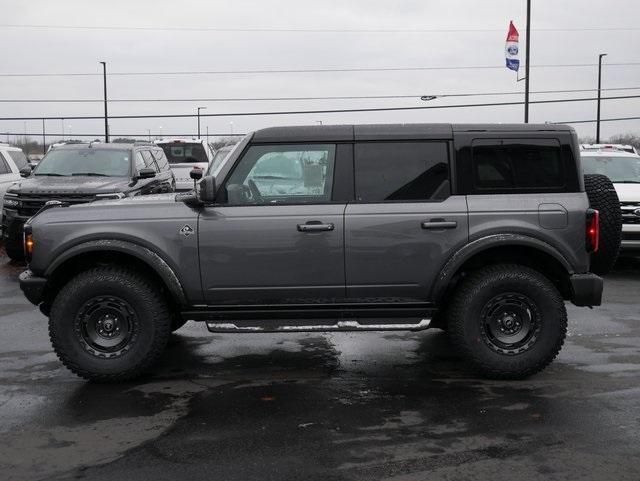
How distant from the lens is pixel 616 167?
12633 mm

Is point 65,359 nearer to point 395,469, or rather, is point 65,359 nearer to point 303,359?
point 303,359

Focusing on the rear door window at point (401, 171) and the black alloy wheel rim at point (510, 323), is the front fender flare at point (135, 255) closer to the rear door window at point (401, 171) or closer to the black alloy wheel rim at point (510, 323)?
the rear door window at point (401, 171)

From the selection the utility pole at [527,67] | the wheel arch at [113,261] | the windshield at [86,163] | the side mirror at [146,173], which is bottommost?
the wheel arch at [113,261]

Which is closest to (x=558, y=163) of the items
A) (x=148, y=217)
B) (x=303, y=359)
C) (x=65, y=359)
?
(x=303, y=359)

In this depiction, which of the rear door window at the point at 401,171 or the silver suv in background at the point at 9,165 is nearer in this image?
the rear door window at the point at 401,171

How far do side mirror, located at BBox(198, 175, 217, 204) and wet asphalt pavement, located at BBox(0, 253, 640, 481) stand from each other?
144cm

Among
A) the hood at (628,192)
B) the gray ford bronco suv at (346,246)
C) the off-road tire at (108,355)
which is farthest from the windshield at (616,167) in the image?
the off-road tire at (108,355)

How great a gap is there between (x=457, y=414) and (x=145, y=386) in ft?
7.84

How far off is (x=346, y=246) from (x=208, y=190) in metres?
1.14

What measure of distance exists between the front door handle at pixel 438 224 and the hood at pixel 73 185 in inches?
298

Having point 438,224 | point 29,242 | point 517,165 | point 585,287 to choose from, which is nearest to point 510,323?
point 585,287

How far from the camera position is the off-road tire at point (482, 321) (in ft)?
19.7

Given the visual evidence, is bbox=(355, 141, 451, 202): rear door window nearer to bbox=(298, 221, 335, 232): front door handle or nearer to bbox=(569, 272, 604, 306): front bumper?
bbox=(298, 221, 335, 232): front door handle

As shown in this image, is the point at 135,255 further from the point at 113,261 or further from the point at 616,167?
the point at 616,167
